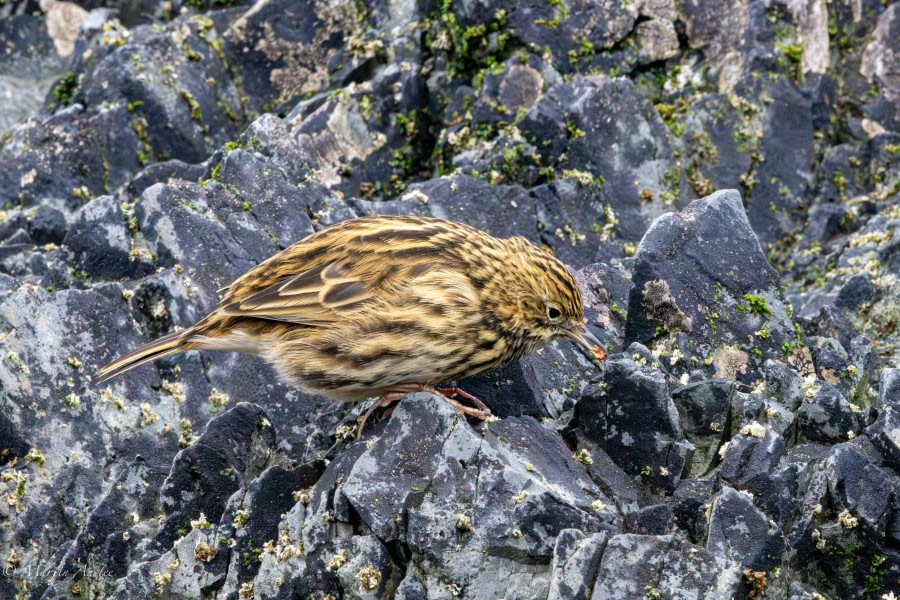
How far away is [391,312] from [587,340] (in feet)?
5.65

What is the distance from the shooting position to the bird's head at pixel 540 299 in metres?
8.40

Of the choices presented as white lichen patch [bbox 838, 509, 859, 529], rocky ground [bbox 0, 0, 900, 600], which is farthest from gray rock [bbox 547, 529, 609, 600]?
white lichen patch [bbox 838, 509, 859, 529]

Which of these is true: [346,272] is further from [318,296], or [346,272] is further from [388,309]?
[388,309]

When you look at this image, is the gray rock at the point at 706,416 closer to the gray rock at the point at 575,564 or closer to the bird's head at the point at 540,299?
the bird's head at the point at 540,299

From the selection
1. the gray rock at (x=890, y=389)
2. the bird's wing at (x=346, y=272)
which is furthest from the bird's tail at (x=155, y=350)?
the gray rock at (x=890, y=389)

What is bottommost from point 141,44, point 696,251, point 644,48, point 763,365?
point 763,365

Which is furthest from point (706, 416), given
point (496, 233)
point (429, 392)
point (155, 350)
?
point (155, 350)

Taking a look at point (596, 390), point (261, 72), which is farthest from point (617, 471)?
point (261, 72)

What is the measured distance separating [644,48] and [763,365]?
17.7 ft

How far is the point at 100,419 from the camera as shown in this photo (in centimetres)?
942

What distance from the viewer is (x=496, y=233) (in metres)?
11.2

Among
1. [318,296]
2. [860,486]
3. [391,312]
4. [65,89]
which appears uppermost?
[65,89]

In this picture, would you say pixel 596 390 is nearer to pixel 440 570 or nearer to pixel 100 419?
pixel 440 570

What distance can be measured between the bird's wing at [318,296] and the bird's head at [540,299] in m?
1.04
